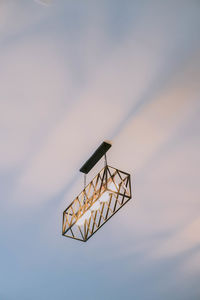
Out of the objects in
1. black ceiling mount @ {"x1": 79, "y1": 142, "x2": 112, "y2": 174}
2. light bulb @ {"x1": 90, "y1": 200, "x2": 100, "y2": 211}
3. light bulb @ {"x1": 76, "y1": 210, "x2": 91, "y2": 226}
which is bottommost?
light bulb @ {"x1": 76, "y1": 210, "x2": 91, "y2": 226}

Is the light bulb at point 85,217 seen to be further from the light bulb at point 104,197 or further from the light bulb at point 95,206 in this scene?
the light bulb at point 104,197

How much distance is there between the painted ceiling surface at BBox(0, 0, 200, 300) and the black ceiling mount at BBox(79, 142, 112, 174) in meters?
0.07

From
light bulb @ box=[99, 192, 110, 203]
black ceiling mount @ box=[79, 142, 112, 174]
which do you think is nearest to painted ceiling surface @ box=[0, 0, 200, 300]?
black ceiling mount @ box=[79, 142, 112, 174]

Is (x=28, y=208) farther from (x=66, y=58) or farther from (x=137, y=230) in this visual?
(x=66, y=58)

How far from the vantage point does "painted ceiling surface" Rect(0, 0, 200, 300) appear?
2.63m

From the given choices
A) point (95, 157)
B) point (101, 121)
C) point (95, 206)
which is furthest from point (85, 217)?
point (101, 121)

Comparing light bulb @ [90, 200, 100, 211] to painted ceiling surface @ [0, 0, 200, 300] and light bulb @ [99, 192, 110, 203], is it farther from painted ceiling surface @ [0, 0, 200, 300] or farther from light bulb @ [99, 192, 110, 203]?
painted ceiling surface @ [0, 0, 200, 300]

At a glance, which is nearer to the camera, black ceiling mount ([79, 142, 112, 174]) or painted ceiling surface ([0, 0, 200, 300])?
painted ceiling surface ([0, 0, 200, 300])

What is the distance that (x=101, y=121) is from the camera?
3281 millimetres

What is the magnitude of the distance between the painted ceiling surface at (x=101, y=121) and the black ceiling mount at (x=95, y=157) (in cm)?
7

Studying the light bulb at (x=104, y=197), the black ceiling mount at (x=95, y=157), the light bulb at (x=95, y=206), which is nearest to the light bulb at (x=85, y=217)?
the light bulb at (x=95, y=206)

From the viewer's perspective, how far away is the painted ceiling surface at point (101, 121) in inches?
104

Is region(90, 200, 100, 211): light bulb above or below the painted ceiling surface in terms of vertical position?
below

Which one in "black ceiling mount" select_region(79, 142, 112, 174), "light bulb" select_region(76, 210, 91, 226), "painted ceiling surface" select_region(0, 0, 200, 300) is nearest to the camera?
"painted ceiling surface" select_region(0, 0, 200, 300)
